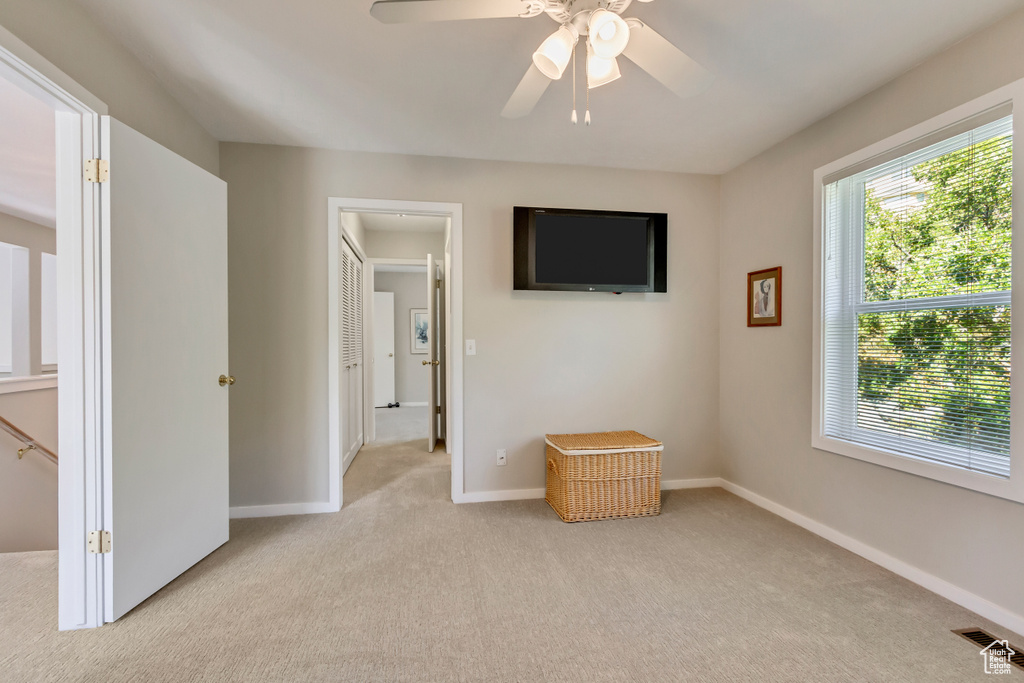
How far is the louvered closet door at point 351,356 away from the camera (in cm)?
386

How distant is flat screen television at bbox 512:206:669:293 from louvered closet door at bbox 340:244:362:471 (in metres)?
1.58

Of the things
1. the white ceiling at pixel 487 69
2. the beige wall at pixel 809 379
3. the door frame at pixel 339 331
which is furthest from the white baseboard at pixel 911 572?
the white ceiling at pixel 487 69

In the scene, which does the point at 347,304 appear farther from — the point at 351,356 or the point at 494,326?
the point at 494,326

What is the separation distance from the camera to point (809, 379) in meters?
2.76

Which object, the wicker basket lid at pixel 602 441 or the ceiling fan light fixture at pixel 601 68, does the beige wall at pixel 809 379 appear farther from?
the ceiling fan light fixture at pixel 601 68

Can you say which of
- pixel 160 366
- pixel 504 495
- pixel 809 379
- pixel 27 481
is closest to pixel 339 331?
pixel 160 366

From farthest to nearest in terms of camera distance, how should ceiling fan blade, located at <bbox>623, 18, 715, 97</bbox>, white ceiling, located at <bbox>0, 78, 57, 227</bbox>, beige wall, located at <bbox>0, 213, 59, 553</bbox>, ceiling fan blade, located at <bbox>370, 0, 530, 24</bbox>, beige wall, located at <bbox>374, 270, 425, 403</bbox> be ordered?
beige wall, located at <bbox>374, 270, 425, 403</bbox> → beige wall, located at <bbox>0, 213, 59, 553</bbox> → white ceiling, located at <bbox>0, 78, 57, 227</bbox> → ceiling fan blade, located at <bbox>623, 18, 715, 97</bbox> → ceiling fan blade, located at <bbox>370, 0, 530, 24</bbox>

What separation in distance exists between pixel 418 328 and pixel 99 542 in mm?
6303

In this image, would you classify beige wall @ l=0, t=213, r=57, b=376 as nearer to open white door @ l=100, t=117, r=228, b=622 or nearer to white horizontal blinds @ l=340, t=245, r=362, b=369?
white horizontal blinds @ l=340, t=245, r=362, b=369

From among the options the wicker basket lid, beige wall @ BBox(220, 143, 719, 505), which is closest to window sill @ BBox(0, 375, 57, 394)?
beige wall @ BBox(220, 143, 719, 505)

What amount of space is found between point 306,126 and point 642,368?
2.73m

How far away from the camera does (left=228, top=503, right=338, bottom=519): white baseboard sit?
2.98 meters

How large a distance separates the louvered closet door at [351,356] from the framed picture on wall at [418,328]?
3228mm

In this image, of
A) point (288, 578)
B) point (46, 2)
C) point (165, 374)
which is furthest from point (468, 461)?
point (46, 2)
